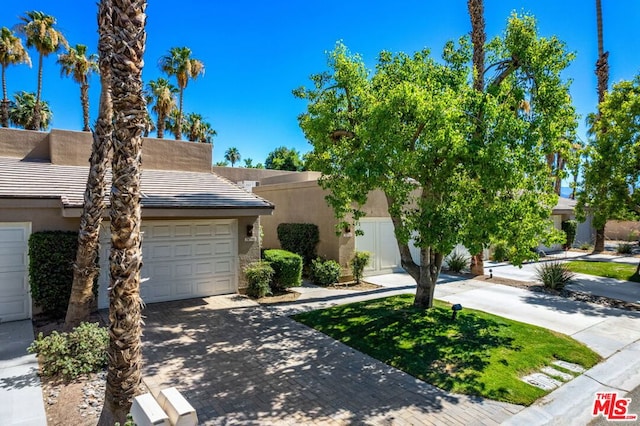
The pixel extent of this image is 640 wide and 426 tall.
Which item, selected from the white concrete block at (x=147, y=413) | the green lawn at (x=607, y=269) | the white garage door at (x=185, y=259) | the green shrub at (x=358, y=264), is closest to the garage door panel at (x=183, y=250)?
the white garage door at (x=185, y=259)

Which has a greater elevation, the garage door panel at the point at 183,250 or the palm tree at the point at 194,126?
the palm tree at the point at 194,126

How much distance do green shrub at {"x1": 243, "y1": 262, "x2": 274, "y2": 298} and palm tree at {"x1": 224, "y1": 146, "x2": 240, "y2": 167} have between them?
53.8m

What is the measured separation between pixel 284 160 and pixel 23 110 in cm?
3020

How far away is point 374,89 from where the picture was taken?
1022 cm

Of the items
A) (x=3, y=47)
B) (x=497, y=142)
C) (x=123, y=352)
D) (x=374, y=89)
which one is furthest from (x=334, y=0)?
(x=3, y=47)

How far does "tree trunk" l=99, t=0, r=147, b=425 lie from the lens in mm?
4488

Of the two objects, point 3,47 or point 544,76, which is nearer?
point 544,76

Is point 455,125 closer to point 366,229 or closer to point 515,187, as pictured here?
point 515,187

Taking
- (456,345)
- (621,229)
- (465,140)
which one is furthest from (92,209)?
(621,229)

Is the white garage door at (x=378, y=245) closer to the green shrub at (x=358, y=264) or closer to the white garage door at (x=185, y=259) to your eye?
the green shrub at (x=358, y=264)

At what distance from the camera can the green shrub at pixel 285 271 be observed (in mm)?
13422

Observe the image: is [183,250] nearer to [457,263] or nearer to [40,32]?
[457,263]

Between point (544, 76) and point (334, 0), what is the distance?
8.18 metres

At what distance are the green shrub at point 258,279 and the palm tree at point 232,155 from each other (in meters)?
53.8
